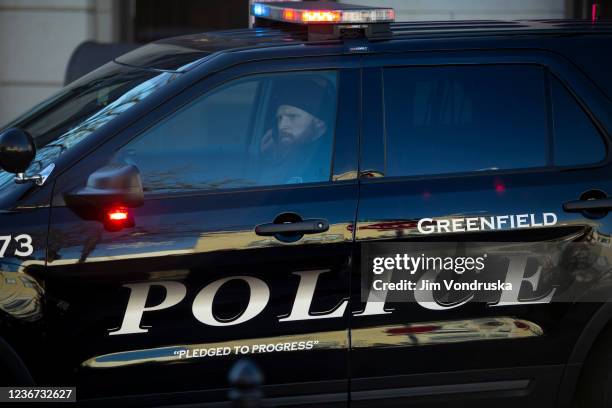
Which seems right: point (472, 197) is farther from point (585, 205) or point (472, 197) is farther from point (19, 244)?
point (19, 244)

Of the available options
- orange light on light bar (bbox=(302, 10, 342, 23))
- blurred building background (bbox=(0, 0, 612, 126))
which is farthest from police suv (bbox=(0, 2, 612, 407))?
Result: blurred building background (bbox=(0, 0, 612, 126))

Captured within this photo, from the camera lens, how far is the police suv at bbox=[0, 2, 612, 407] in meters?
3.87

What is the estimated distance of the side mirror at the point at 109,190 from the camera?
12.4 feet

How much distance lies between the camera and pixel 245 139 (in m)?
4.15

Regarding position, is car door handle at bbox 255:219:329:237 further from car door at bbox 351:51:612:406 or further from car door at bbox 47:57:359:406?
car door at bbox 351:51:612:406

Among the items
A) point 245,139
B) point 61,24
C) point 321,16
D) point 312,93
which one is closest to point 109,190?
point 245,139

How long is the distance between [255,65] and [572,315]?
4.85ft

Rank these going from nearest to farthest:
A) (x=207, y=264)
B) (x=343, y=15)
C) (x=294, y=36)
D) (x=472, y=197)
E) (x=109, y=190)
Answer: (x=109, y=190)
(x=207, y=264)
(x=472, y=197)
(x=343, y=15)
(x=294, y=36)

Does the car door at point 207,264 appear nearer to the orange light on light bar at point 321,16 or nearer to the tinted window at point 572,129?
the orange light on light bar at point 321,16

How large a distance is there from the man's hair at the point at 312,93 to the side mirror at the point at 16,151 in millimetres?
929

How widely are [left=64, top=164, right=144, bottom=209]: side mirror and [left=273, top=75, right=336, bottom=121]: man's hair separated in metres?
0.69

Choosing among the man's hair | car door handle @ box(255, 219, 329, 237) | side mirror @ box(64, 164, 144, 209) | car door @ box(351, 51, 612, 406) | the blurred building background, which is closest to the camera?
side mirror @ box(64, 164, 144, 209)

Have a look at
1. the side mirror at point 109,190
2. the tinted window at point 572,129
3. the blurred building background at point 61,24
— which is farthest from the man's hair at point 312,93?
the blurred building background at point 61,24

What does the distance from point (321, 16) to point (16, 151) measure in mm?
1234
